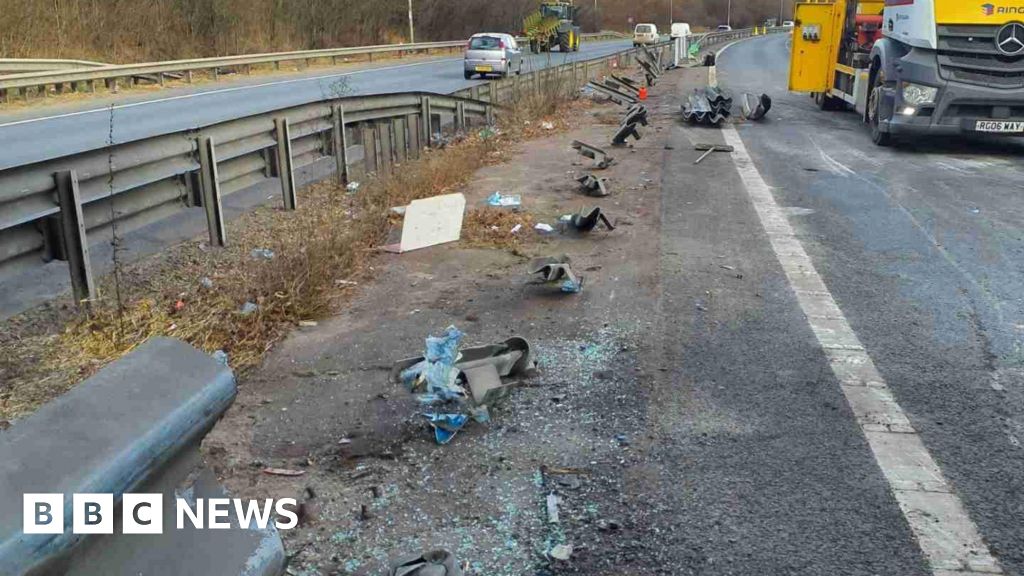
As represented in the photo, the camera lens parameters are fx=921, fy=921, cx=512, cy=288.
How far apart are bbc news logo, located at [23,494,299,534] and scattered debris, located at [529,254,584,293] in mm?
3622

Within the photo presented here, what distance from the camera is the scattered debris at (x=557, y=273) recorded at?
20.4 ft

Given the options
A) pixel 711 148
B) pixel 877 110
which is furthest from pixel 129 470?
pixel 877 110

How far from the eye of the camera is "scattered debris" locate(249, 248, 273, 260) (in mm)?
7059

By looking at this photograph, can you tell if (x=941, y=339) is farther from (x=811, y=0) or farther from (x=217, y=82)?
(x=217, y=82)

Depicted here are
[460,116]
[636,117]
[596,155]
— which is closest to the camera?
[596,155]

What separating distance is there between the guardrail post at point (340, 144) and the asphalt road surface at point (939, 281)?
15.5ft

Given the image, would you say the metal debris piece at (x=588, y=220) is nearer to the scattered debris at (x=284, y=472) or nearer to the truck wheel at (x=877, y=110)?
the scattered debris at (x=284, y=472)

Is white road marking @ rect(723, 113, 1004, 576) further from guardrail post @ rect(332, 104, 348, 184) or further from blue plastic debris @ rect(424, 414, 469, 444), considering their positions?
guardrail post @ rect(332, 104, 348, 184)

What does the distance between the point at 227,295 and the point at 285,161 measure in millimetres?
3143

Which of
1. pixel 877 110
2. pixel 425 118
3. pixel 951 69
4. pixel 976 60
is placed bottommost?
pixel 877 110

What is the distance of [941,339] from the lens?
531 cm

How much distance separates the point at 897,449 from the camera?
3.93 m

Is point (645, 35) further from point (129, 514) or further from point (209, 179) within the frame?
point (129, 514)

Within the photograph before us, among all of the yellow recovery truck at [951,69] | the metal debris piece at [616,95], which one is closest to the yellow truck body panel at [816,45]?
the metal debris piece at [616,95]
